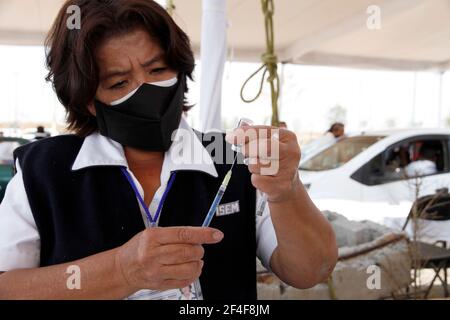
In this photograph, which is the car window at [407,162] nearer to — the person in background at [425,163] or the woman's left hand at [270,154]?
the person in background at [425,163]

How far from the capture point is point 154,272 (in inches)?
32.4

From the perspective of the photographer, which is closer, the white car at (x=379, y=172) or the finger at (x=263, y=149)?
the finger at (x=263, y=149)

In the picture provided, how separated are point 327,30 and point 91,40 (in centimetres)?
713

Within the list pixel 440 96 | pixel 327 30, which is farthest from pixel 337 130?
pixel 440 96

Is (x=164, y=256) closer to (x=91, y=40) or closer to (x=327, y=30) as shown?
(x=91, y=40)

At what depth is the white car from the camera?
3.96 m

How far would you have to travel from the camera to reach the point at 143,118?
3.77ft

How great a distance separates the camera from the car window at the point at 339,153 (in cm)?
470

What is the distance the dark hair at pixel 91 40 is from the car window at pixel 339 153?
12.1 feet

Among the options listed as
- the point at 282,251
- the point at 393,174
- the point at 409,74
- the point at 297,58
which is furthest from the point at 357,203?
the point at 409,74

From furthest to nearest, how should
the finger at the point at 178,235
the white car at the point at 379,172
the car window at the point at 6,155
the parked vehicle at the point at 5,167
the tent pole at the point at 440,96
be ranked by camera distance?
the tent pole at the point at 440,96, the white car at the point at 379,172, the car window at the point at 6,155, the parked vehicle at the point at 5,167, the finger at the point at 178,235

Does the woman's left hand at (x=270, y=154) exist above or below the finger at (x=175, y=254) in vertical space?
above

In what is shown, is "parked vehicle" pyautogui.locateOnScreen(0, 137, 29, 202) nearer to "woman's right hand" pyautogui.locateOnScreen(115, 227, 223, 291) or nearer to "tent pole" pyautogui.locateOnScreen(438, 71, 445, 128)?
"woman's right hand" pyautogui.locateOnScreen(115, 227, 223, 291)

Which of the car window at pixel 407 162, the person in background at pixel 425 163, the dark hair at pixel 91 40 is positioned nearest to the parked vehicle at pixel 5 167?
the dark hair at pixel 91 40
